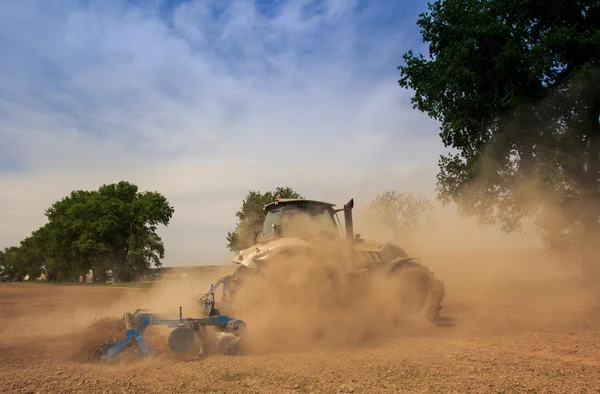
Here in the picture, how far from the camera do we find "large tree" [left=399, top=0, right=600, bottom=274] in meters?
15.6

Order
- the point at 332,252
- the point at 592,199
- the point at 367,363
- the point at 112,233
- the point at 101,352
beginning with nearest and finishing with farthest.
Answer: the point at 367,363, the point at 101,352, the point at 332,252, the point at 592,199, the point at 112,233

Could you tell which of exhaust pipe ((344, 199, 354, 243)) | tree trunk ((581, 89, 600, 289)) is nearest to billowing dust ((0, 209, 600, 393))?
exhaust pipe ((344, 199, 354, 243))

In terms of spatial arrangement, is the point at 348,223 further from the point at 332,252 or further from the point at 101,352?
the point at 101,352

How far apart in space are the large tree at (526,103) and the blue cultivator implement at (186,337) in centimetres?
1238

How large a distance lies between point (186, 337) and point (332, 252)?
3643 mm

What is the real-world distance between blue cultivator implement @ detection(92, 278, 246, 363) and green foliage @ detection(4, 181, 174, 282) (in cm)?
4804

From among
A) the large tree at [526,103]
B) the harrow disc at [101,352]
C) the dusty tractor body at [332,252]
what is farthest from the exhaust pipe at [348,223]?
the large tree at [526,103]

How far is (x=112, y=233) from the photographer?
57.5 meters

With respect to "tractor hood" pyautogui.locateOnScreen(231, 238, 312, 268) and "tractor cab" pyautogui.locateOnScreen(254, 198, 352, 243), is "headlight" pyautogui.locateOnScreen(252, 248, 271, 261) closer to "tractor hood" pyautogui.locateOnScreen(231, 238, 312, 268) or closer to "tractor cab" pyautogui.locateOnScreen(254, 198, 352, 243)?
"tractor hood" pyautogui.locateOnScreen(231, 238, 312, 268)

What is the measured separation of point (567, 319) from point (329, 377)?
7722 mm

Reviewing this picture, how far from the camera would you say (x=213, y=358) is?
7340 mm

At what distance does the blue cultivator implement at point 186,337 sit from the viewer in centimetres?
714

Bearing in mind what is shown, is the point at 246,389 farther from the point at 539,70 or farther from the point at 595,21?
the point at 595,21

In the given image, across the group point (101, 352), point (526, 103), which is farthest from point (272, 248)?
point (526, 103)
